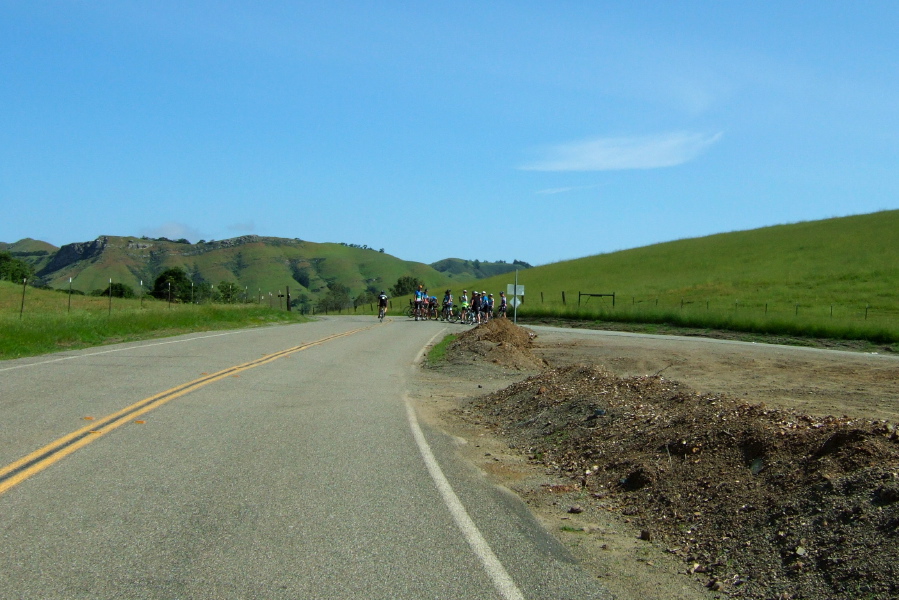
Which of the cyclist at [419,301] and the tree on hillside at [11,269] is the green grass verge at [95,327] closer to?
the cyclist at [419,301]

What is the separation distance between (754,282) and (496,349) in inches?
1843

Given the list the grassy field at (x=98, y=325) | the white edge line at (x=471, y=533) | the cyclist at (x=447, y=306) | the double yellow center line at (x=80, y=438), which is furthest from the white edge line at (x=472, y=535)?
the cyclist at (x=447, y=306)

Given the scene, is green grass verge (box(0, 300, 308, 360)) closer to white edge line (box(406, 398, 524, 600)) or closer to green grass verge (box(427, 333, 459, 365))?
green grass verge (box(427, 333, 459, 365))

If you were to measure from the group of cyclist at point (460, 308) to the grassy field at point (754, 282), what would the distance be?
231 inches

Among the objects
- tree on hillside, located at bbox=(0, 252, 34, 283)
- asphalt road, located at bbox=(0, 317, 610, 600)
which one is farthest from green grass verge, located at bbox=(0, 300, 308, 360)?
tree on hillside, located at bbox=(0, 252, 34, 283)

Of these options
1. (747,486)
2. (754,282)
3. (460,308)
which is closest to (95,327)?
(747,486)

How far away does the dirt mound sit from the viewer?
2059 cm

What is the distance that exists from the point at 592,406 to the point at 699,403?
1.41 m

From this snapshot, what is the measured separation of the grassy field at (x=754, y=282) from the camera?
39938mm

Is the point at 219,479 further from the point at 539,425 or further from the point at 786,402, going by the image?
the point at 786,402

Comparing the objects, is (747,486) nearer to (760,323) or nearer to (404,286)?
(760,323)

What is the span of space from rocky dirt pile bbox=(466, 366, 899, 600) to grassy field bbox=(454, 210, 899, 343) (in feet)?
89.0

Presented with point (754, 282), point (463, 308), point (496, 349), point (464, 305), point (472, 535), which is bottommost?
point (472, 535)

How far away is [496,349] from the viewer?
866 inches
